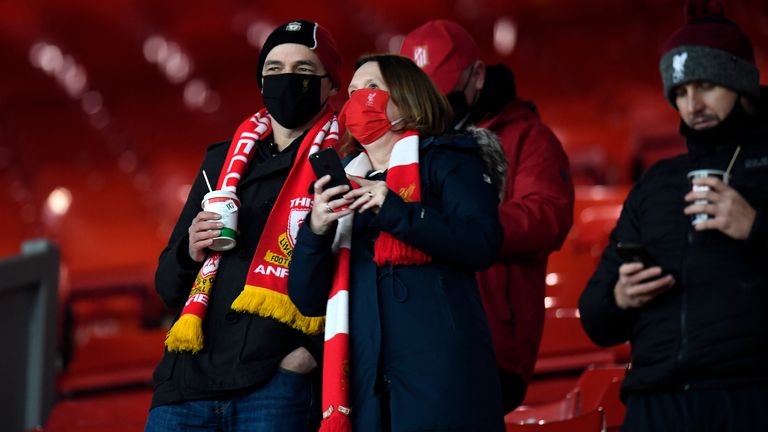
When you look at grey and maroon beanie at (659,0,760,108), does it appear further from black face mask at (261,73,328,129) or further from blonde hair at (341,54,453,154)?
black face mask at (261,73,328,129)

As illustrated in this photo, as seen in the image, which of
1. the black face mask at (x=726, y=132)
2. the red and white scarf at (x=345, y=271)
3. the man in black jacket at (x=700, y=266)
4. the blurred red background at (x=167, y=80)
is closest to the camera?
the man in black jacket at (x=700, y=266)

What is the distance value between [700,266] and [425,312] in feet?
1.47

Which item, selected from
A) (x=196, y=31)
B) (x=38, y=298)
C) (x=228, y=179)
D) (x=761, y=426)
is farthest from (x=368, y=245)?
(x=196, y=31)

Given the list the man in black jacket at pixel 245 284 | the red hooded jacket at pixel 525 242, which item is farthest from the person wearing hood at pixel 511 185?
the man in black jacket at pixel 245 284

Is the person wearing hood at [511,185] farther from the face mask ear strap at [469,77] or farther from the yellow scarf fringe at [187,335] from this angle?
the yellow scarf fringe at [187,335]

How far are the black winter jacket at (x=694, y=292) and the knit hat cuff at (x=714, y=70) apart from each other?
0.05 meters

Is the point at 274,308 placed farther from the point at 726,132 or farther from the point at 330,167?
the point at 726,132

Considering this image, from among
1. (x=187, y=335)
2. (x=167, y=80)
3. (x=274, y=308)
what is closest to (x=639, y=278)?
(x=274, y=308)

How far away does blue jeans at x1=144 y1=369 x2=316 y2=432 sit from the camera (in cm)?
193

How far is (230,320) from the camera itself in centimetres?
201

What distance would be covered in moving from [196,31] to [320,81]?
6.65 meters

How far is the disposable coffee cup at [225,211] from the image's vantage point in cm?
198

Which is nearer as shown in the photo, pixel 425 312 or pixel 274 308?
pixel 425 312

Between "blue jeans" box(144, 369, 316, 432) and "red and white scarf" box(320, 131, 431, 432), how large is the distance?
4.4 inches
